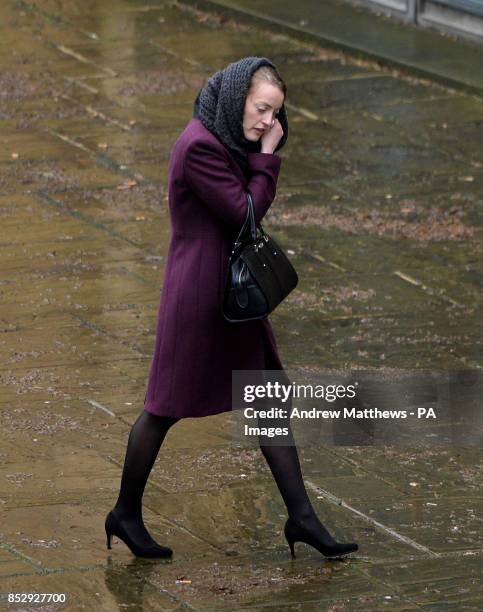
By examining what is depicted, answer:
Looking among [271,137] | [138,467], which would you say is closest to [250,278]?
[271,137]

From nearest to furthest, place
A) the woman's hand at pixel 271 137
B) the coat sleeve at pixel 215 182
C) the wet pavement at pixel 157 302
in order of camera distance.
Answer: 1. the coat sleeve at pixel 215 182
2. the woman's hand at pixel 271 137
3. the wet pavement at pixel 157 302

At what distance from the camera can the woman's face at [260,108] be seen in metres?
5.57

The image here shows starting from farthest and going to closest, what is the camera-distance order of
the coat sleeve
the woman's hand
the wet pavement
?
the wet pavement
the woman's hand
the coat sleeve

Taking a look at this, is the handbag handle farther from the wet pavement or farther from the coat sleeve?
the wet pavement

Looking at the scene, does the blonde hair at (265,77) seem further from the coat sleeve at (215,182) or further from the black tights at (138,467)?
the black tights at (138,467)

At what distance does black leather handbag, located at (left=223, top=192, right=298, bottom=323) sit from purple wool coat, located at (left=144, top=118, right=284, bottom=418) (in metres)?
0.05

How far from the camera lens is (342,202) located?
10461 millimetres

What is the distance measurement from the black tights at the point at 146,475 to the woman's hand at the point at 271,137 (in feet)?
3.18

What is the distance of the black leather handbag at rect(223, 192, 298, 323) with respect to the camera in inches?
220

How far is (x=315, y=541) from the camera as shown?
19.0 feet

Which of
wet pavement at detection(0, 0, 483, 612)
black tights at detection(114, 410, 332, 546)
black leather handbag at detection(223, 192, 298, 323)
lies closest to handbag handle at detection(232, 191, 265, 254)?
black leather handbag at detection(223, 192, 298, 323)

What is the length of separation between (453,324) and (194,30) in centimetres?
701

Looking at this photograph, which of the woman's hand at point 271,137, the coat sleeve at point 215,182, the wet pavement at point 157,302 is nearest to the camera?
the coat sleeve at point 215,182

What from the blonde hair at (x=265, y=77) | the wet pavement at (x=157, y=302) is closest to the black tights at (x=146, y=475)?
the wet pavement at (x=157, y=302)
